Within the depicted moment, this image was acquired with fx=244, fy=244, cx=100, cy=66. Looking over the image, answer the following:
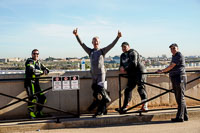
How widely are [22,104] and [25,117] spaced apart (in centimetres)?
35

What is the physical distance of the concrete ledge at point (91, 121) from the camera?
217 inches

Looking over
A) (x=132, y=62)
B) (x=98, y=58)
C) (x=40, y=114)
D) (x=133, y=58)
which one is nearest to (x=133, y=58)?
(x=133, y=58)

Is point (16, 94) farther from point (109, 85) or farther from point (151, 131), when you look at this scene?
point (151, 131)

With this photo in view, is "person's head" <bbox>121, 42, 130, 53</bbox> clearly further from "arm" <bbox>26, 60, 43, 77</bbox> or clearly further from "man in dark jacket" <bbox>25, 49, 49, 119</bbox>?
"arm" <bbox>26, 60, 43, 77</bbox>

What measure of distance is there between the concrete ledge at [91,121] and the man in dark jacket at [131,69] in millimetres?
287

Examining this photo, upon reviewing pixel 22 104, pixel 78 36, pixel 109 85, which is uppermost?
pixel 78 36

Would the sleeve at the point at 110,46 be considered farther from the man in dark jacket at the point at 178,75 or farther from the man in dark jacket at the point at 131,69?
the man in dark jacket at the point at 178,75

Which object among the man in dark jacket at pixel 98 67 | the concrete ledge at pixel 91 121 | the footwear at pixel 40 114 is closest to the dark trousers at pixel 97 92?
the man in dark jacket at pixel 98 67

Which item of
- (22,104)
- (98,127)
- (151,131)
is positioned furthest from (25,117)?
(151,131)

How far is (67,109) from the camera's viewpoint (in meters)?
6.61

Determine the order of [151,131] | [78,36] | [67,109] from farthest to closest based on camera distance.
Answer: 1. [67,109]
2. [78,36]
3. [151,131]

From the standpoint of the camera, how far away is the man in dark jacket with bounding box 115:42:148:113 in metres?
6.13

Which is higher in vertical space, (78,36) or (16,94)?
(78,36)

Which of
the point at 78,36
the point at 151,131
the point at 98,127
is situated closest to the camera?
the point at 151,131
